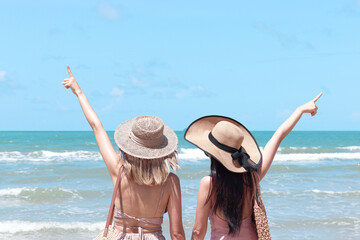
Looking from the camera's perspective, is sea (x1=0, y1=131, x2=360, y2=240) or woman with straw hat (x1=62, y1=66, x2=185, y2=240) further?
sea (x1=0, y1=131, x2=360, y2=240)

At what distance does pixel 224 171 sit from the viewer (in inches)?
106

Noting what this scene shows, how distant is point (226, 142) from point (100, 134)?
77 cm

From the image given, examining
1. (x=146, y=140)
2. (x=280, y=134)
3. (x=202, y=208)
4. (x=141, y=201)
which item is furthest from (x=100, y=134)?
(x=280, y=134)

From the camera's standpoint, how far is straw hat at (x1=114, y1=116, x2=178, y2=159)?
269 cm

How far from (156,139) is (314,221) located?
19.6 ft

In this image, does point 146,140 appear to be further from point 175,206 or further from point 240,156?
point 240,156

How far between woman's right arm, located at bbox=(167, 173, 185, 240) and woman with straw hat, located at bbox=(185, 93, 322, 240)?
13 cm

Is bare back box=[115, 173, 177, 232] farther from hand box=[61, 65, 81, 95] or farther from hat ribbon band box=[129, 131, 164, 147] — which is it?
hand box=[61, 65, 81, 95]

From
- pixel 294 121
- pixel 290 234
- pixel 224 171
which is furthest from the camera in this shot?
pixel 290 234

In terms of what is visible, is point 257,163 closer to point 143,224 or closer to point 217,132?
point 217,132

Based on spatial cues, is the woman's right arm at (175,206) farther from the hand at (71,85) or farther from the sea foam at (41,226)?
the sea foam at (41,226)

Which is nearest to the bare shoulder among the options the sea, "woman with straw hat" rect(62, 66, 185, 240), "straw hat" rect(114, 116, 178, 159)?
"woman with straw hat" rect(62, 66, 185, 240)

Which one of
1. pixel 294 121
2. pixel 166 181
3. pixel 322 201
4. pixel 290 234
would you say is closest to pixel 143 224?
pixel 166 181

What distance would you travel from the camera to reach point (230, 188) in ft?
8.83
